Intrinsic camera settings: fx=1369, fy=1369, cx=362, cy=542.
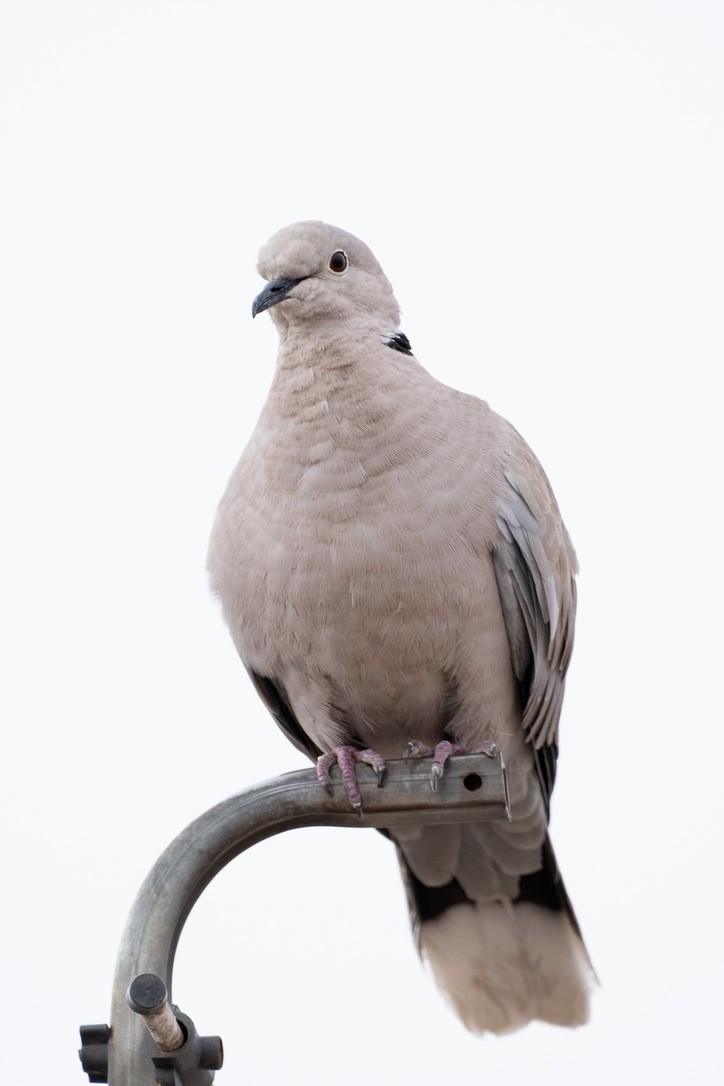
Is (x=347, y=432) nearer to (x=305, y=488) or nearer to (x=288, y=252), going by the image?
(x=305, y=488)

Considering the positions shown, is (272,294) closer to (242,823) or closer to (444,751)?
(444,751)

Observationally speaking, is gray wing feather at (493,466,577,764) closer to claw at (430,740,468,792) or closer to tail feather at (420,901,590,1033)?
claw at (430,740,468,792)

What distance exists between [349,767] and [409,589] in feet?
2.08

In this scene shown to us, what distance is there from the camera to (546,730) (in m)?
4.61

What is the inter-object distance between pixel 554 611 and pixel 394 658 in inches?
23.9

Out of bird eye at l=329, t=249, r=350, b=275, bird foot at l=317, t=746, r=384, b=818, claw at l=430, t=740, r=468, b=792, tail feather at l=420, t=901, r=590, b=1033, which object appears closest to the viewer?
bird foot at l=317, t=746, r=384, b=818

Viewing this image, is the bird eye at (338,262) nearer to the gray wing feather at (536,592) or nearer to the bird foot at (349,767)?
the gray wing feather at (536,592)

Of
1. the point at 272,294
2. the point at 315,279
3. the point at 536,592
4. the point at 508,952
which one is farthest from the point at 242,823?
the point at 508,952

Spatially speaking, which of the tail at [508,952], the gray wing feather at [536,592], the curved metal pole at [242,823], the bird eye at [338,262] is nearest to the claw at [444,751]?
the curved metal pole at [242,823]

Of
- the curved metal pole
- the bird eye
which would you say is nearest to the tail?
the curved metal pole

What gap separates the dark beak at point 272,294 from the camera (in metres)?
4.30

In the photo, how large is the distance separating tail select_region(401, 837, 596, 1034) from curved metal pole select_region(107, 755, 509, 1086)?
1.56m

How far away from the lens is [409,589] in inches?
155

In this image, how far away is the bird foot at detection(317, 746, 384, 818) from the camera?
3178 millimetres
